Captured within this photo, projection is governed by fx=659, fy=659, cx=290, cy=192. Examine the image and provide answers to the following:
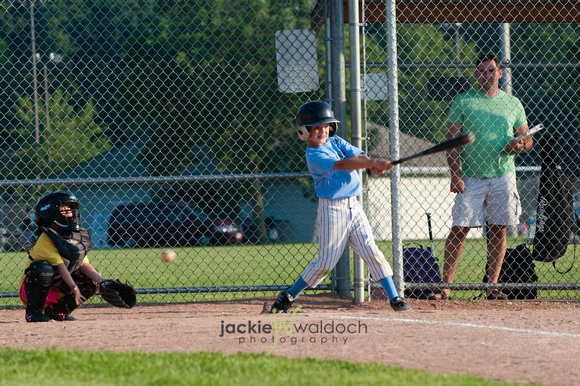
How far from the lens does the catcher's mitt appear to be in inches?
194

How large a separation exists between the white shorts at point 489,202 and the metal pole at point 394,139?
669mm

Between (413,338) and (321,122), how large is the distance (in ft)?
5.44

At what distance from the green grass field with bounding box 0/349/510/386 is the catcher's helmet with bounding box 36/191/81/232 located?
165cm

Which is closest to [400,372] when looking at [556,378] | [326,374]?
[326,374]

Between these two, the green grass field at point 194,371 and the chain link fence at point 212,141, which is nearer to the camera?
the green grass field at point 194,371

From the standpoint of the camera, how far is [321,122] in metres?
4.70

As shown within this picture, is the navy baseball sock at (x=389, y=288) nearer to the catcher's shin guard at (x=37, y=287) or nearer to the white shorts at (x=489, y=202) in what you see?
the white shorts at (x=489, y=202)

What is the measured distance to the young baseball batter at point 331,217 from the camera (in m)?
4.71

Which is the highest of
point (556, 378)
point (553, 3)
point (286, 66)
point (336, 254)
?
point (553, 3)

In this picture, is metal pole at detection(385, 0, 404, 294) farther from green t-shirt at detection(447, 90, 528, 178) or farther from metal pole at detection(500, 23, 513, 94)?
metal pole at detection(500, 23, 513, 94)

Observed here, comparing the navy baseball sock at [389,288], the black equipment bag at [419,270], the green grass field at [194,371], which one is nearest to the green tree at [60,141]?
the black equipment bag at [419,270]

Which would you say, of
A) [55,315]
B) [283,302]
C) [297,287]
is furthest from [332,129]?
[55,315]

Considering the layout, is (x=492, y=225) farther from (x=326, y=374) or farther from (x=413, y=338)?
(x=326, y=374)

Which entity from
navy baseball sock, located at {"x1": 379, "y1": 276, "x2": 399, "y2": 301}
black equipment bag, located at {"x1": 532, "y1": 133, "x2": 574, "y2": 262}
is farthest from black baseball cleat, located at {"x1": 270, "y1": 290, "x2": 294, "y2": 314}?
black equipment bag, located at {"x1": 532, "y1": 133, "x2": 574, "y2": 262}
